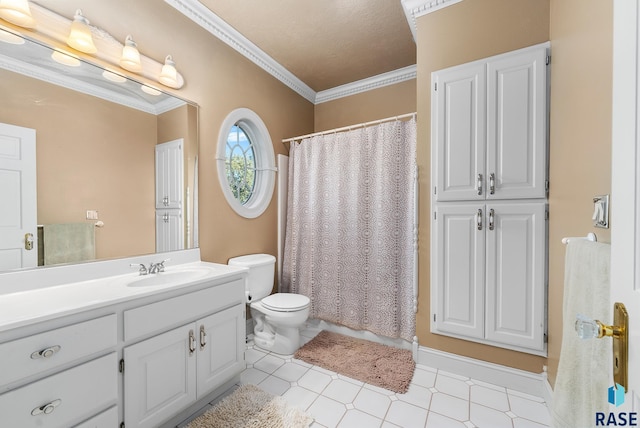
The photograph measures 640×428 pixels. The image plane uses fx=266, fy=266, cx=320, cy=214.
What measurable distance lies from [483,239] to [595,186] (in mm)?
741

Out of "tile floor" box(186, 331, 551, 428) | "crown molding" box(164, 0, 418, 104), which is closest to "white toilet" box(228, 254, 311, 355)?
"tile floor" box(186, 331, 551, 428)

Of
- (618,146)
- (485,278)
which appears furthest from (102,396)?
(485,278)

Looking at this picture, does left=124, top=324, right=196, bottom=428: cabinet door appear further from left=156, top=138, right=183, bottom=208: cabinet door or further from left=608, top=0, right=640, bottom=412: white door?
left=608, top=0, right=640, bottom=412: white door

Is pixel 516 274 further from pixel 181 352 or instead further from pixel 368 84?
pixel 368 84

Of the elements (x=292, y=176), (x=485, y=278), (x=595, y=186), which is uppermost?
(x=292, y=176)

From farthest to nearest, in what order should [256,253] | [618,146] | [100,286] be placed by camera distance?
[256,253] < [100,286] < [618,146]

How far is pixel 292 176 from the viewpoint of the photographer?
2.82 m

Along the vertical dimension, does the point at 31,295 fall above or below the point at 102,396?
above

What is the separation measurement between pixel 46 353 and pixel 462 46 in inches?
106

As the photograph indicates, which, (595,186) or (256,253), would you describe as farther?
(256,253)

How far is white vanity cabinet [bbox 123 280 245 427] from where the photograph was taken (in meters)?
1.18

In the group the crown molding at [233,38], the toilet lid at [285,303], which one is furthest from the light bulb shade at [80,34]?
the toilet lid at [285,303]

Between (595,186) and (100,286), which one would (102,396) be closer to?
(100,286)

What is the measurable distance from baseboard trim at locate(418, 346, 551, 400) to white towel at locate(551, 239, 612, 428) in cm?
81
